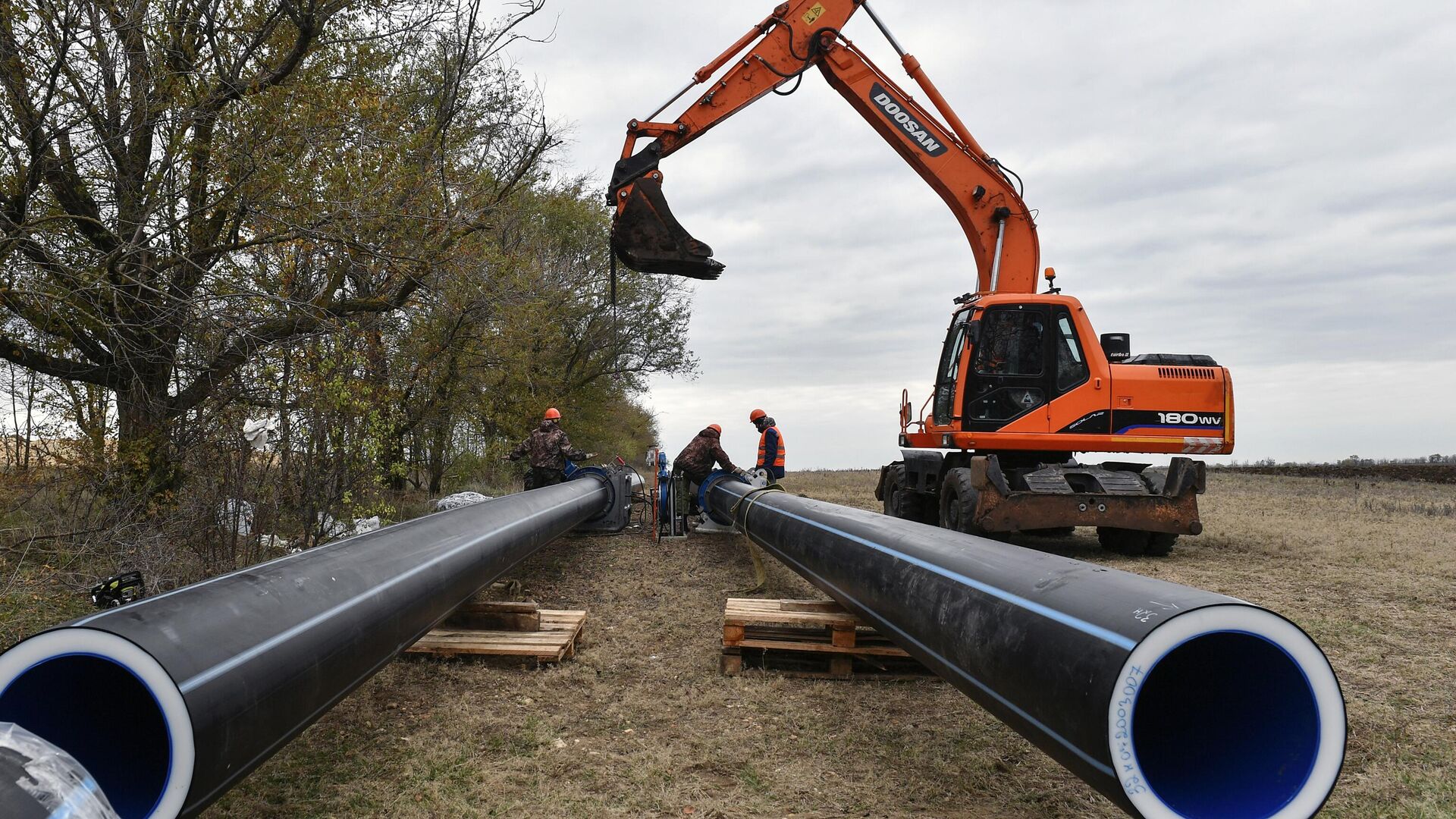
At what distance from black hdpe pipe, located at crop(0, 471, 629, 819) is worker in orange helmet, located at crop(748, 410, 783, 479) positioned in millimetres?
8090

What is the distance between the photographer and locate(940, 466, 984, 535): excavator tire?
7863mm

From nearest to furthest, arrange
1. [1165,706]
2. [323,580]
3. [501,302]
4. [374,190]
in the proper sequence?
1. [1165,706]
2. [323,580]
3. [374,190]
4. [501,302]

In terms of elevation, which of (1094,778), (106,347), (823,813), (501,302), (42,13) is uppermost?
(42,13)

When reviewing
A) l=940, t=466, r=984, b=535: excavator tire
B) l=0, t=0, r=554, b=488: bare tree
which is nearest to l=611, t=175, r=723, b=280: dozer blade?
l=0, t=0, r=554, b=488: bare tree

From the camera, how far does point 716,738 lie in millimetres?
3873

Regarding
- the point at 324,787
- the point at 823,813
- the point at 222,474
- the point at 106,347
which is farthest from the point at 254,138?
the point at 823,813

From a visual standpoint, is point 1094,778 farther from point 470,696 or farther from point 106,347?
point 106,347

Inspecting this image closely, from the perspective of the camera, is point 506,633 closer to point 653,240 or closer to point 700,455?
point 653,240

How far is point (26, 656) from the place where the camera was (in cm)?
199

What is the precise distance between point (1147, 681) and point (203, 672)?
2.62 metres

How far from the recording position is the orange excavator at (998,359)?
7.81 metres

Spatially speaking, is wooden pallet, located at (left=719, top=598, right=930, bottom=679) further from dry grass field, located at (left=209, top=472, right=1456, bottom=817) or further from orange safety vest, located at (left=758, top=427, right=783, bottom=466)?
orange safety vest, located at (left=758, top=427, right=783, bottom=466)

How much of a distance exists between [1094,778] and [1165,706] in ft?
1.41

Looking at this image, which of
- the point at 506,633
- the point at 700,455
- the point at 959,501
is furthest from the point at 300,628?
the point at 700,455
